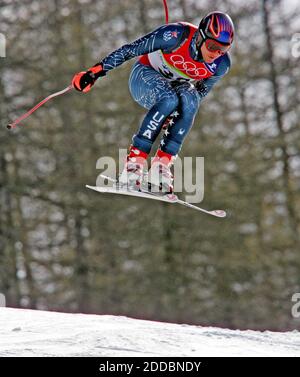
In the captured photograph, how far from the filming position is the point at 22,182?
21312 mm

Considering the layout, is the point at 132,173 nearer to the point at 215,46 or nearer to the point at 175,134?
the point at 175,134

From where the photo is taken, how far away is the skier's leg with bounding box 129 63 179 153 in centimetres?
728

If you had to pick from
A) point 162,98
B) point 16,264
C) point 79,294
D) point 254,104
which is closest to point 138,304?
point 79,294

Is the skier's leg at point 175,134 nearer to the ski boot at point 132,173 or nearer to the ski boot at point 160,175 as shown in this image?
the ski boot at point 160,175

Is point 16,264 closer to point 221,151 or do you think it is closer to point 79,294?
point 79,294

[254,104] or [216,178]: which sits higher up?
[254,104]

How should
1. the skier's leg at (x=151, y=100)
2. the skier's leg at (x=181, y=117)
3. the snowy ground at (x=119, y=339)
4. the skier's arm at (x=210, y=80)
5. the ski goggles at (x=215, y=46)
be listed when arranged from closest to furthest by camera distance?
the snowy ground at (x=119, y=339) < the ski goggles at (x=215, y=46) < the skier's leg at (x=151, y=100) < the skier's leg at (x=181, y=117) < the skier's arm at (x=210, y=80)

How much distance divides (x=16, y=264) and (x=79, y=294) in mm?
1766

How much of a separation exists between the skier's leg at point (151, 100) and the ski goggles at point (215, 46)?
0.52m

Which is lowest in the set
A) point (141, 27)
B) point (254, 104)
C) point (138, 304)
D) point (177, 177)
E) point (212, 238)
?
point (138, 304)

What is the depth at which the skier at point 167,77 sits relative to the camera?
706 centimetres

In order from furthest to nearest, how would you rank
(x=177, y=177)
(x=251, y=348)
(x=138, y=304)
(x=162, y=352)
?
(x=138, y=304) < (x=177, y=177) < (x=251, y=348) < (x=162, y=352)

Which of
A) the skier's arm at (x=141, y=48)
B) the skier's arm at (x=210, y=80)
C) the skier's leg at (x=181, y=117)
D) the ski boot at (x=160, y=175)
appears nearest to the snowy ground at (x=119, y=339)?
the ski boot at (x=160, y=175)

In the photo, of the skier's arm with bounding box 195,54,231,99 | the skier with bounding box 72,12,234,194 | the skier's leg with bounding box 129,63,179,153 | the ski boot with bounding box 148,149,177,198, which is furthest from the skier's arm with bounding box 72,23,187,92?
the ski boot with bounding box 148,149,177,198
